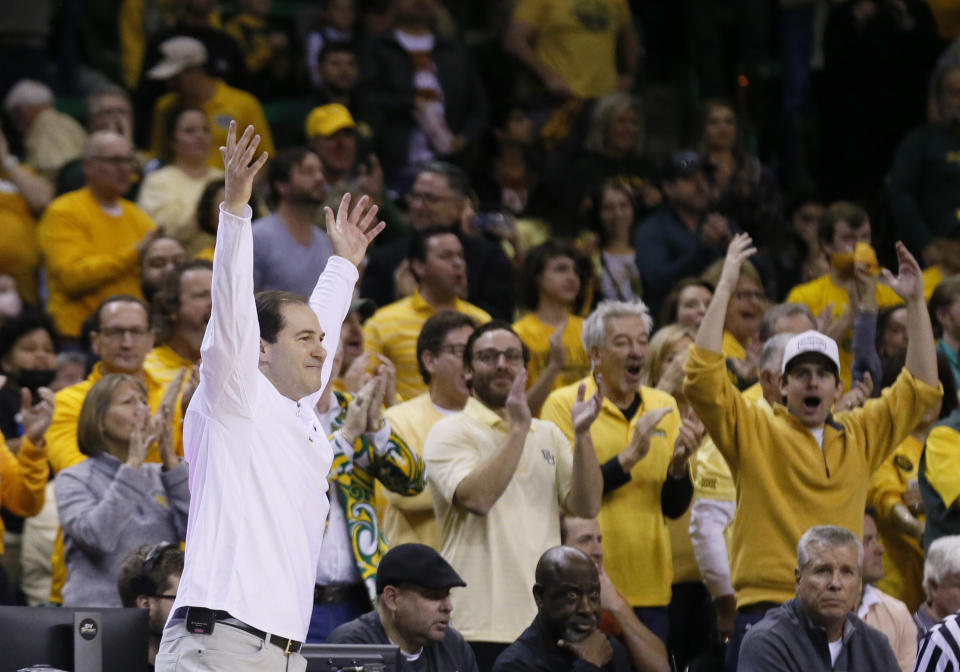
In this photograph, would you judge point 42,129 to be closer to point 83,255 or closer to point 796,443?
point 83,255

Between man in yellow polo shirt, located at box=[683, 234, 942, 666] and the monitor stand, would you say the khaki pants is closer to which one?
the monitor stand

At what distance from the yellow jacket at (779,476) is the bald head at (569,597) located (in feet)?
2.85

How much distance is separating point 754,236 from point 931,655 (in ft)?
19.8

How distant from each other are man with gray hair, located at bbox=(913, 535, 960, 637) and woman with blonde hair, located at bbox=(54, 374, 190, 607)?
3061 millimetres

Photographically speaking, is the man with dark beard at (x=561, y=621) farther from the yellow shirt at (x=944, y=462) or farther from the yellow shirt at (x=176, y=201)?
the yellow shirt at (x=176, y=201)

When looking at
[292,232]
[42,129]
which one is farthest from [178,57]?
[292,232]

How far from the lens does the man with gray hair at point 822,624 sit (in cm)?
657

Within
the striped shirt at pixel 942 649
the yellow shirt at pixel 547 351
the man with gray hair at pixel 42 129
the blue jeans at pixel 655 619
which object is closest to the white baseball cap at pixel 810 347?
the blue jeans at pixel 655 619

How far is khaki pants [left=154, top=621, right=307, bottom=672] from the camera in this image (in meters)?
4.77

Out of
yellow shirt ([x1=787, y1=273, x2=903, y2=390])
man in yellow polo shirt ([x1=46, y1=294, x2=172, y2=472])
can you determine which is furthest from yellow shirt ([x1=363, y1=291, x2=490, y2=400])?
yellow shirt ([x1=787, y1=273, x2=903, y2=390])

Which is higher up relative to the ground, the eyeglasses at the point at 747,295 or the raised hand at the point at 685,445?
the eyeglasses at the point at 747,295

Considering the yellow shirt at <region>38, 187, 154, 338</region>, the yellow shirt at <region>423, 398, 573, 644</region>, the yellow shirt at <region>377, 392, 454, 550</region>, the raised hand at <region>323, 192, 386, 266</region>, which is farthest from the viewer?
the yellow shirt at <region>38, 187, 154, 338</region>

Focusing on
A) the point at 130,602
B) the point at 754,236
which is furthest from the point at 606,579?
the point at 754,236

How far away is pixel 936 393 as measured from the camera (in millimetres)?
7492
